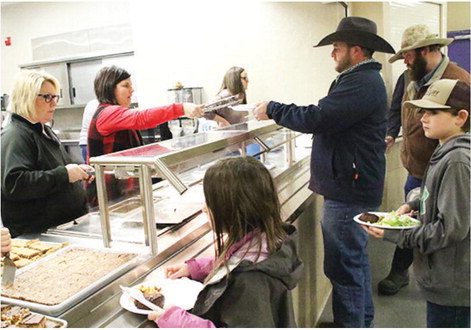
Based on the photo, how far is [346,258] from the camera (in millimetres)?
2145

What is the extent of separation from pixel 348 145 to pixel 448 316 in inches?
34.0

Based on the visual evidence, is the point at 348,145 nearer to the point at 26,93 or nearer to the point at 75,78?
the point at 26,93

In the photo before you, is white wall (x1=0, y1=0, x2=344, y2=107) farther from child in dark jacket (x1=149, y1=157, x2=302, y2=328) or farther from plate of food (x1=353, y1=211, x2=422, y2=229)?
child in dark jacket (x1=149, y1=157, x2=302, y2=328)

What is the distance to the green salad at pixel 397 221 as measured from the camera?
180 cm

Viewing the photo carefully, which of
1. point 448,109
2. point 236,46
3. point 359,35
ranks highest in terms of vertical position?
point 236,46

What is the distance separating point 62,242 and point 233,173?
90cm

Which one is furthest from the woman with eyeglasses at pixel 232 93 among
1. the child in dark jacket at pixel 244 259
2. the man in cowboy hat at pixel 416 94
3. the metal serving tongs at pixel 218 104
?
the child in dark jacket at pixel 244 259

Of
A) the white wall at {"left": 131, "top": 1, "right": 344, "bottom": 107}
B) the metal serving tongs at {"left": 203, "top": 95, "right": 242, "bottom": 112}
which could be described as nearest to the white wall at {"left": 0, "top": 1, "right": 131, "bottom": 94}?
the white wall at {"left": 131, "top": 1, "right": 344, "bottom": 107}

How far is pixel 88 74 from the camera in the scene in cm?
557

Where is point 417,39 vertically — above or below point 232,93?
above

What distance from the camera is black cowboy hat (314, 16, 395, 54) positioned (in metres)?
2.11

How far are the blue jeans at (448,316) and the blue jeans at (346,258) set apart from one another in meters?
0.53

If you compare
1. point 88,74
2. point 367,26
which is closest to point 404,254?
point 367,26

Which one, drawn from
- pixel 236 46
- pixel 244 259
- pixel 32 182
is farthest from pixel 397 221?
pixel 236 46
